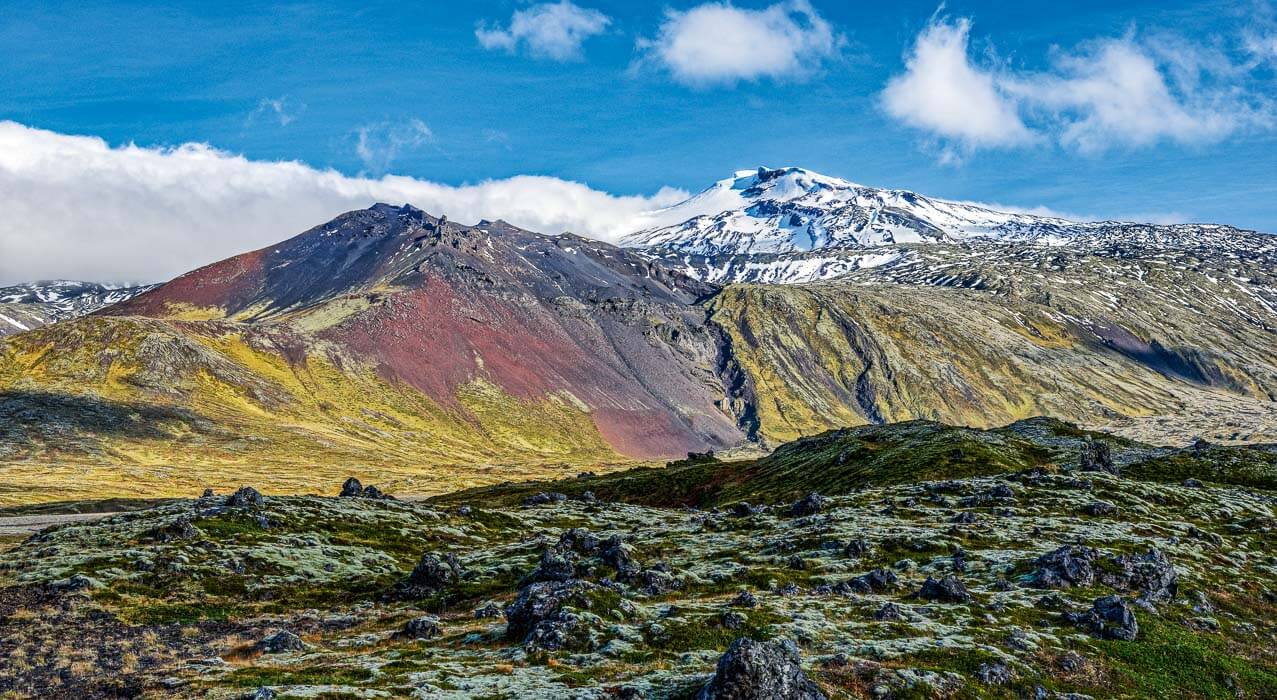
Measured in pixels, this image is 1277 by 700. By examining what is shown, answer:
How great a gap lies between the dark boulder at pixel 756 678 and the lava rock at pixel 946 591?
2541 cm

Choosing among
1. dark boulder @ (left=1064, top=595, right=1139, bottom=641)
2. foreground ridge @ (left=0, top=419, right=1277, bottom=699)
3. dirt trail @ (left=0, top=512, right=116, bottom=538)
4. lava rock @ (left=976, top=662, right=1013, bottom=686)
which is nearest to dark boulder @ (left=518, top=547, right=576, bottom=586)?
foreground ridge @ (left=0, top=419, right=1277, bottom=699)

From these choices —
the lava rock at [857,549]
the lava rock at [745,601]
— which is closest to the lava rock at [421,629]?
the lava rock at [745,601]

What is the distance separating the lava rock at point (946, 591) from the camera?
54250 mm

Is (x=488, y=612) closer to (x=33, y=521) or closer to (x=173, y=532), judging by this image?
(x=173, y=532)

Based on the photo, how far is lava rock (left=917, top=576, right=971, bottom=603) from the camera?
178ft

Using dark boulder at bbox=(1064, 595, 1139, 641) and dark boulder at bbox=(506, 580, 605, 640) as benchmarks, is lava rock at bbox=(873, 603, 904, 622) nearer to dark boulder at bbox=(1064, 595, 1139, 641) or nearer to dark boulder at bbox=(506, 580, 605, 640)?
dark boulder at bbox=(1064, 595, 1139, 641)

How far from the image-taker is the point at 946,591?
54.6 m

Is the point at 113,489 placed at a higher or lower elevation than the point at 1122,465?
lower

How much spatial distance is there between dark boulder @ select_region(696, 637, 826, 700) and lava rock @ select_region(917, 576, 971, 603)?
25.4m

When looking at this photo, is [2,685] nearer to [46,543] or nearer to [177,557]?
[177,557]

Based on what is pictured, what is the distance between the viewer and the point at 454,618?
54969 millimetres

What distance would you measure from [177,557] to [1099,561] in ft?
241

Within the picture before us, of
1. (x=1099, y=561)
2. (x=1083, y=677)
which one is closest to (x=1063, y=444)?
(x=1099, y=561)

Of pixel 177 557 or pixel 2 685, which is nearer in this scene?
pixel 2 685
